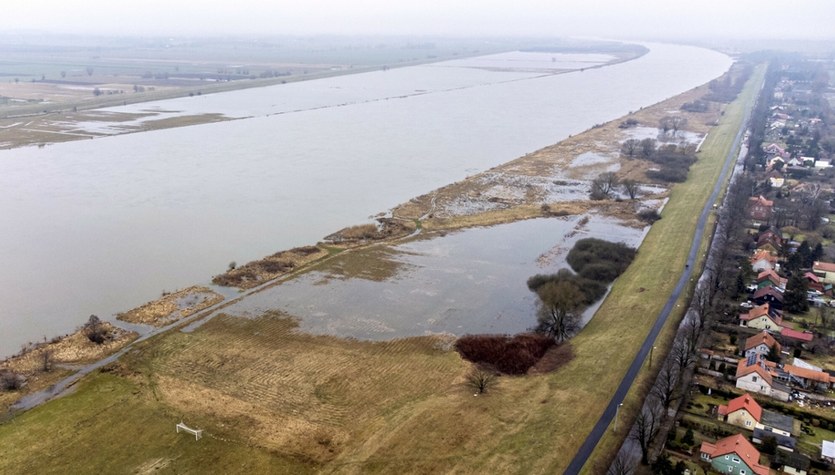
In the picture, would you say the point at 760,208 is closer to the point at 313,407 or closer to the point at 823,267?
the point at 823,267

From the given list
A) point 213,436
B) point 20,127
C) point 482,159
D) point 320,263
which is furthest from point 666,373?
point 20,127

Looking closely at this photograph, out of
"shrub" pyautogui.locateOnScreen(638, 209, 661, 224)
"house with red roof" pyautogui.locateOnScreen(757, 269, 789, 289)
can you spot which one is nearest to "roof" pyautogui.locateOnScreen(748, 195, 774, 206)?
"shrub" pyautogui.locateOnScreen(638, 209, 661, 224)

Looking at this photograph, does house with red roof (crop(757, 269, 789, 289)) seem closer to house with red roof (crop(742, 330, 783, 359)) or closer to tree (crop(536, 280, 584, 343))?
house with red roof (crop(742, 330, 783, 359))

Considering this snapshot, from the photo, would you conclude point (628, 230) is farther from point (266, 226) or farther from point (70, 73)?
point (70, 73)

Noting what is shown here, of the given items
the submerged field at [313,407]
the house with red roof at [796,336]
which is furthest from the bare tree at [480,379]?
the house with red roof at [796,336]

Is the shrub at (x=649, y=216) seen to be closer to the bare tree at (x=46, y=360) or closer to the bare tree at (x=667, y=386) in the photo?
the bare tree at (x=667, y=386)

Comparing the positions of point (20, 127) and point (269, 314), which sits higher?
point (20, 127)
